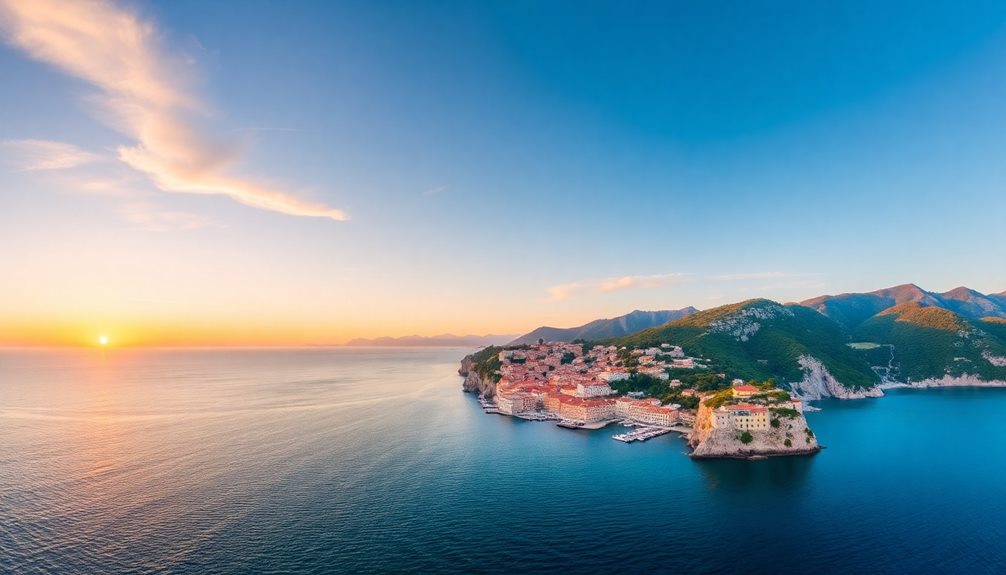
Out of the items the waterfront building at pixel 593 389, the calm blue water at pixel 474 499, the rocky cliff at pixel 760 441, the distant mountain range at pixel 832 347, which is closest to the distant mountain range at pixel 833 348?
the distant mountain range at pixel 832 347

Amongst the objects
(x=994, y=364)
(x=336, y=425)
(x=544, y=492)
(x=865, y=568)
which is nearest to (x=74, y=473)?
(x=336, y=425)

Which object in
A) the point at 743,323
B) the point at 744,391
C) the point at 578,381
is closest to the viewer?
the point at 744,391

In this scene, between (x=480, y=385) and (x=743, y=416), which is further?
(x=480, y=385)

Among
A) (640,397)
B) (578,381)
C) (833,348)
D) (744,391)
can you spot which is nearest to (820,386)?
(833,348)

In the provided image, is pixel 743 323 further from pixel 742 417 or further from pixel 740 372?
pixel 742 417

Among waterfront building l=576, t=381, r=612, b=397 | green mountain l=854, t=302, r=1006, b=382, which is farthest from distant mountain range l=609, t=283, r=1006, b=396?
waterfront building l=576, t=381, r=612, b=397

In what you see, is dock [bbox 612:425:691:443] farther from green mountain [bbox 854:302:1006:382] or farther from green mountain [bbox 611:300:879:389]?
green mountain [bbox 854:302:1006:382]

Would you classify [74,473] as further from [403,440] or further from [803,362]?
[803,362]
